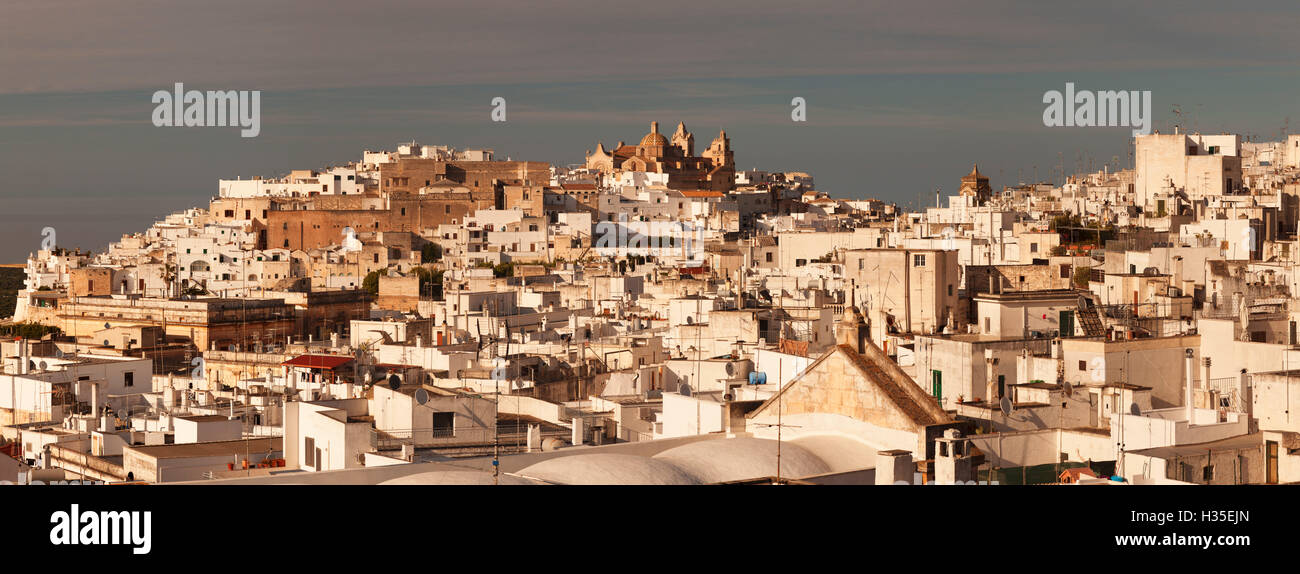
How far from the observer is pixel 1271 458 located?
34.9ft

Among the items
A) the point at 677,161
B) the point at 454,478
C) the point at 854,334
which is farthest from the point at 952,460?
the point at 677,161

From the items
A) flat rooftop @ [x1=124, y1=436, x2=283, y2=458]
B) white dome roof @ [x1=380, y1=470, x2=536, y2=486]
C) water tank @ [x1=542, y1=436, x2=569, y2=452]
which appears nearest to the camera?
white dome roof @ [x1=380, y1=470, x2=536, y2=486]

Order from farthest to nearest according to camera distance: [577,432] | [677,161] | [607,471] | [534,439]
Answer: [677,161] → [577,432] → [534,439] → [607,471]

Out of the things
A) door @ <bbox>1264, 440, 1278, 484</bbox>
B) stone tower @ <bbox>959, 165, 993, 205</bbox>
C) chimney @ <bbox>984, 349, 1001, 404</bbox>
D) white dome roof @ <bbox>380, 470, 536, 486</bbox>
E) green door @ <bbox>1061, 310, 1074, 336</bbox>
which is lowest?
door @ <bbox>1264, 440, 1278, 484</bbox>

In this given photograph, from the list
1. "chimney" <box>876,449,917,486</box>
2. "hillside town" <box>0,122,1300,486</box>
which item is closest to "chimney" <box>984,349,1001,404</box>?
"hillside town" <box>0,122,1300,486</box>

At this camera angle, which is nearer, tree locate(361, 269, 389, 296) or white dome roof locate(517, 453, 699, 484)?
white dome roof locate(517, 453, 699, 484)

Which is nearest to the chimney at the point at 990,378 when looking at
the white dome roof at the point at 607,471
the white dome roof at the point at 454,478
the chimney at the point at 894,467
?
the chimney at the point at 894,467

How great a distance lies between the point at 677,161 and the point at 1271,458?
6512cm

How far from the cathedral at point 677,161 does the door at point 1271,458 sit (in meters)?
56.2

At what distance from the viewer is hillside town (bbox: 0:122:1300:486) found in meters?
10.5

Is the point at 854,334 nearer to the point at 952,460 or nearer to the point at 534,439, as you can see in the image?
the point at 952,460

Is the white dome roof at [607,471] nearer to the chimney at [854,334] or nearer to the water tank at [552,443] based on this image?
the chimney at [854,334]

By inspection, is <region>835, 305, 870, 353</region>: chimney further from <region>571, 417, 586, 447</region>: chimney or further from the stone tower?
the stone tower

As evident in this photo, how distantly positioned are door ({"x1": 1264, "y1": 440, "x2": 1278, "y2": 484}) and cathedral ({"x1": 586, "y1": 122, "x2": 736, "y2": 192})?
184ft
